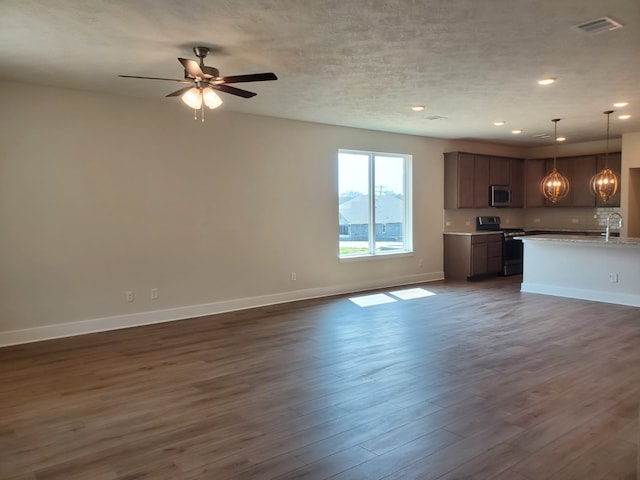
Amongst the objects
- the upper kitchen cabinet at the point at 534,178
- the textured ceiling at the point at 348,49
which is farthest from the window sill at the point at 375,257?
the upper kitchen cabinet at the point at 534,178

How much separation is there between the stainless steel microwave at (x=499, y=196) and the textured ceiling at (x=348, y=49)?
3.54 m

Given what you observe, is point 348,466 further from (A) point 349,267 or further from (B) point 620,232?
(B) point 620,232

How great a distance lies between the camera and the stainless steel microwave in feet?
30.9

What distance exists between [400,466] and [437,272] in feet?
22.1

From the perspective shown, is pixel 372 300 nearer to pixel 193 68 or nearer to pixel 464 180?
pixel 464 180

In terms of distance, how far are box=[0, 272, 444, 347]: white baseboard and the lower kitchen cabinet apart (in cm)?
168

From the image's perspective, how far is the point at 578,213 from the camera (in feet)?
32.4

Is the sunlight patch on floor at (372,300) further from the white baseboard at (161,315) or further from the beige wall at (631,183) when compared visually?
the beige wall at (631,183)

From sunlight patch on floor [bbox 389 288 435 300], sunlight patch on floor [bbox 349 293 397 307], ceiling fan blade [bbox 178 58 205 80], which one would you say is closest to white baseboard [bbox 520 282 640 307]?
sunlight patch on floor [bbox 389 288 435 300]

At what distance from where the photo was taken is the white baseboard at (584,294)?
20.9ft

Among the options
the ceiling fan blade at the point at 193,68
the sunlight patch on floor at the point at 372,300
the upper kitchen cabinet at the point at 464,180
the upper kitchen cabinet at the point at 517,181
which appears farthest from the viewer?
the upper kitchen cabinet at the point at 517,181

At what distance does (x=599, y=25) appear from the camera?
3.25m

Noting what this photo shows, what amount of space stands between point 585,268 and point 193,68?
6213 mm

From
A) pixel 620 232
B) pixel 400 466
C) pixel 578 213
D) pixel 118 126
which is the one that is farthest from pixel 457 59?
pixel 578 213
